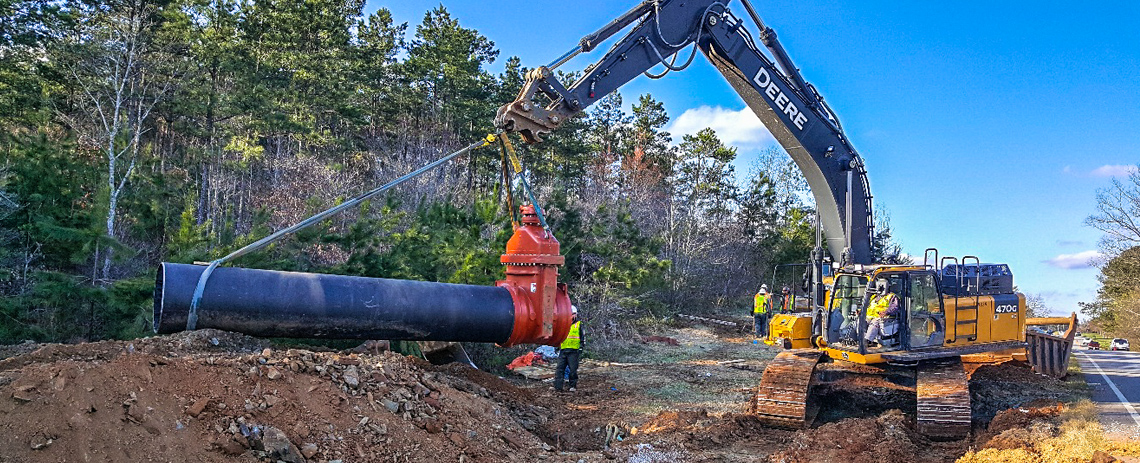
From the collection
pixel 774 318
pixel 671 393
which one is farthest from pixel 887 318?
pixel 671 393

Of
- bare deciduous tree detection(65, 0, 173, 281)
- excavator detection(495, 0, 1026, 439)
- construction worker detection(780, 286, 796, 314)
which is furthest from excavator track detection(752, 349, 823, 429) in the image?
bare deciduous tree detection(65, 0, 173, 281)

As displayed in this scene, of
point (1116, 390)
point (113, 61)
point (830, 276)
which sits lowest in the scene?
point (1116, 390)

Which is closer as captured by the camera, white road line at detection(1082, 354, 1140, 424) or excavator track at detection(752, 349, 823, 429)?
excavator track at detection(752, 349, 823, 429)

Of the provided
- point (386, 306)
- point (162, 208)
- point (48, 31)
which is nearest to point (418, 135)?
point (48, 31)

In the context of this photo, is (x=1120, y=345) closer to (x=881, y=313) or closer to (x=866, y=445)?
(x=881, y=313)

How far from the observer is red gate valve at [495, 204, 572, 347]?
470cm

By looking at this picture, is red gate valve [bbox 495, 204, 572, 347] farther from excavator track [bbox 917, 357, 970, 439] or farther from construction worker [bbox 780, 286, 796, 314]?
construction worker [bbox 780, 286, 796, 314]

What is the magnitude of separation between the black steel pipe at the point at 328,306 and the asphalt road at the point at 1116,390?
27.7ft

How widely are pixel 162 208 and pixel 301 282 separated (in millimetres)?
9245

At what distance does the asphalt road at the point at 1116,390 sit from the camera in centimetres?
962

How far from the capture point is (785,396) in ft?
29.0

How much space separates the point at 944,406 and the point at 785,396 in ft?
6.00

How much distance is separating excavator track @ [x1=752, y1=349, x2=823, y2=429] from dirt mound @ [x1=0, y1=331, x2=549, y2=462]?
3.04 m

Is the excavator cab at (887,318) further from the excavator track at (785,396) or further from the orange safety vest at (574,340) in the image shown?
the orange safety vest at (574,340)
